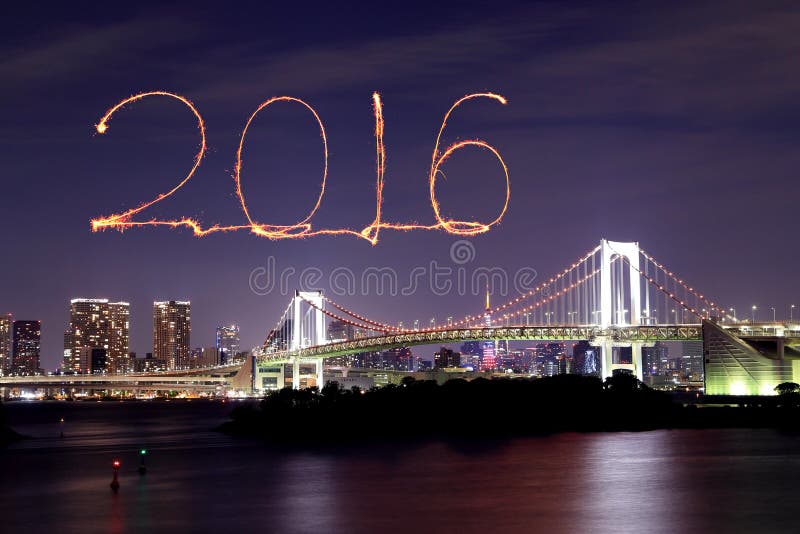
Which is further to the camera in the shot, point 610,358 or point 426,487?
point 610,358

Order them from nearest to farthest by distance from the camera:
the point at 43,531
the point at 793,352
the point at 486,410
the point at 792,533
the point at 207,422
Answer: the point at 792,533
the point at 43,531
the point at 486,410
the point at 793,352
the point at 207,422

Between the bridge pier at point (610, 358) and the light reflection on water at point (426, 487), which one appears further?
the bridge pier at point (610, 358)

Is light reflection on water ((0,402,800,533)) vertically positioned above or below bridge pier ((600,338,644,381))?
below

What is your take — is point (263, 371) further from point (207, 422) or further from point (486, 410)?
point (486, 410)

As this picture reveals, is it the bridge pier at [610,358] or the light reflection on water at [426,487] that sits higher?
the bridge pier at [610,358]

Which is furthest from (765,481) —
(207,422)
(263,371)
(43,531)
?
(263,371)

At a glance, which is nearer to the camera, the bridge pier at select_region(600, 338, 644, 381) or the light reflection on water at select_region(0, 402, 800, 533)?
the light reflection on water at select_region(0, 402, 800, 533)

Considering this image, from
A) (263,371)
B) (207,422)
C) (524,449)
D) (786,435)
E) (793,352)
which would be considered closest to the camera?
(524,449)

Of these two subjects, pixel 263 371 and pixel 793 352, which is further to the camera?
pixel 263 371
